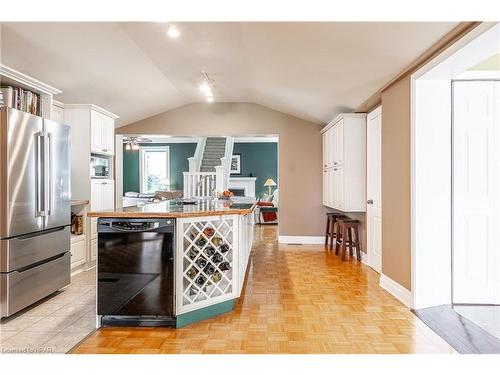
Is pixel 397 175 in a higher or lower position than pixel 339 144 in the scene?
lower

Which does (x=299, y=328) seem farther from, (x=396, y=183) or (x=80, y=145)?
(x=80, y=145)

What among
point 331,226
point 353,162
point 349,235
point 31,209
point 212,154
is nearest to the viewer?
point 31,209

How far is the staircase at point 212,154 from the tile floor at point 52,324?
5.53 m

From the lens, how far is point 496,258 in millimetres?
2932

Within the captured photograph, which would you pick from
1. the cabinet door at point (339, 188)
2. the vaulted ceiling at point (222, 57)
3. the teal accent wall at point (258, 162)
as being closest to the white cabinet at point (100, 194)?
the vaulted ceiling at point (222, 57)

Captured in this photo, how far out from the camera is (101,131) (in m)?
4.58

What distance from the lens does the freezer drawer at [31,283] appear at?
8.50ft

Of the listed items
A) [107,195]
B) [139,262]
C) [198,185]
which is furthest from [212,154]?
[139,262]

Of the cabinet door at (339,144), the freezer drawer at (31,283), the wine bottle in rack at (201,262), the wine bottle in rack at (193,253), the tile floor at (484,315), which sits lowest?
the tile floor at (484,315)

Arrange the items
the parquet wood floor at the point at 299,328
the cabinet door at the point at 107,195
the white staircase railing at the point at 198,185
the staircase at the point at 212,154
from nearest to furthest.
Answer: the parquet wood floor at the point at 299,328 → the cabinet door at the point at 107,195 → the white staircase railing at the point at 198,185 → the staircase at the point at 212,154

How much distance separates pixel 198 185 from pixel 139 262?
5.17 m

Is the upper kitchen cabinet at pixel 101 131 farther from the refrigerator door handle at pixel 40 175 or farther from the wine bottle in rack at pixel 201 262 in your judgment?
the wine bottle in rack at pixel 201 262

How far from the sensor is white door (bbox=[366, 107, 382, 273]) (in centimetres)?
406

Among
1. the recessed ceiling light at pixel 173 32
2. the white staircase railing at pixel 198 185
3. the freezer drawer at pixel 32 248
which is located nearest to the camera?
the freezer drawer at pixel 32 248
